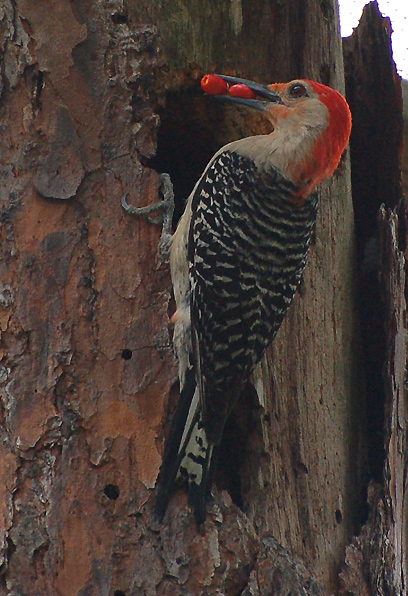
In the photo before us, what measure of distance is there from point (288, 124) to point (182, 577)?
6.17 ft

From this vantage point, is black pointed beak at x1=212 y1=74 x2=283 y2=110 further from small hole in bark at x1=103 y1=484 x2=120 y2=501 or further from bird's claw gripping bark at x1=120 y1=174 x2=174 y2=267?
small hole in bark at x1=103 y1=484 x2=120 y2=501

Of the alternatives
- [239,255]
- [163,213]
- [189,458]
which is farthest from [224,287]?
[189,458]

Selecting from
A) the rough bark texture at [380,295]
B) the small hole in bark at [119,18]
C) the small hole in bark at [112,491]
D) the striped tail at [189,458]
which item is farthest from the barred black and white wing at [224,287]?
the small hole in bark at [119,18]

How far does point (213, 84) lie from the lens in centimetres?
314

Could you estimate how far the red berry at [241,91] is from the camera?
3.23 m

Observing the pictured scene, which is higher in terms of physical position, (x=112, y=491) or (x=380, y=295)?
(x=380, y=295)

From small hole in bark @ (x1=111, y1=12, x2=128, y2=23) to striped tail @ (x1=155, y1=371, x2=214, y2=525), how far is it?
4.60 ft

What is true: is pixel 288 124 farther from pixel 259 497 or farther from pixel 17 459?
pixel 17 459

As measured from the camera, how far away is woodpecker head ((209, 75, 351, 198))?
3213 mm

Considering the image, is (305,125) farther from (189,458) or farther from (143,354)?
(189,458)

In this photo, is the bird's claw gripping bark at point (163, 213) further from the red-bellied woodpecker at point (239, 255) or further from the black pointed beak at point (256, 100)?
the black pointed beak at point (256, 100)

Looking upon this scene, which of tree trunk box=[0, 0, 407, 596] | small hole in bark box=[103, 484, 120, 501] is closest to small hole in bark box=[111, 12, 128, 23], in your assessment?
tree trunk box=[0, 0, 407, 596]

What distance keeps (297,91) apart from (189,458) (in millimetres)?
1572

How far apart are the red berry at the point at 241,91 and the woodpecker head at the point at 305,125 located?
0.5 inches
